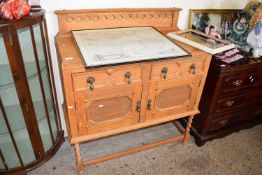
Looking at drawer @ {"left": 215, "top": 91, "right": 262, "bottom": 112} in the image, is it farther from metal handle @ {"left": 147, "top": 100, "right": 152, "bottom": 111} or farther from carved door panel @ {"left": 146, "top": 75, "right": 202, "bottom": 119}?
metal handle @ {"left": 147, "top": 100, "right": 152, "bottom": 111}

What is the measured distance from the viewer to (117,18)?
1.64m

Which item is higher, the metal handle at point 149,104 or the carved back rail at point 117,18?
the carved back rail at point 117,18

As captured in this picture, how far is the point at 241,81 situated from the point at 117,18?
1.08 m

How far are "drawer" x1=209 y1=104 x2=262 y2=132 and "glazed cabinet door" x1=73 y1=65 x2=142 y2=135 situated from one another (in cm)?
83

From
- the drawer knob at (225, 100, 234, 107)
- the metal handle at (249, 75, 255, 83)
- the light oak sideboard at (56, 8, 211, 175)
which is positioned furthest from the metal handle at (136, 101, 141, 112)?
the metal handle at (249, 75, 255, 83)

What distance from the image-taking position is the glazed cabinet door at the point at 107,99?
4.07 feet

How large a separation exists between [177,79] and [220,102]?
57 cm

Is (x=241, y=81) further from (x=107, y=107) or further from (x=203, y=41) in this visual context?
(x=107, y=107)

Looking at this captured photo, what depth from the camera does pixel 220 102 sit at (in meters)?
1.80

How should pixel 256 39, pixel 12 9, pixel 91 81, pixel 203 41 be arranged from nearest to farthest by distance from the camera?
pixel 12 9 < pixel 91 81 < pixel 203 41 < pixel 256 39

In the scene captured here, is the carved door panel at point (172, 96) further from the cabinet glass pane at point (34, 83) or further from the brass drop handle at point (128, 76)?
the cabinet glass pane at point (34, 83)

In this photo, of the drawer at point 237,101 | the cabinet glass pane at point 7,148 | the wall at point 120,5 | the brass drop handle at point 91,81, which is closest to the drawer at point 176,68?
the brass drop handle at point 91,81

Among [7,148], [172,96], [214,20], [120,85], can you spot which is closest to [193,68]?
[172,96]

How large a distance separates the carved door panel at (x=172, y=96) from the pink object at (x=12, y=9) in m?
0.83
